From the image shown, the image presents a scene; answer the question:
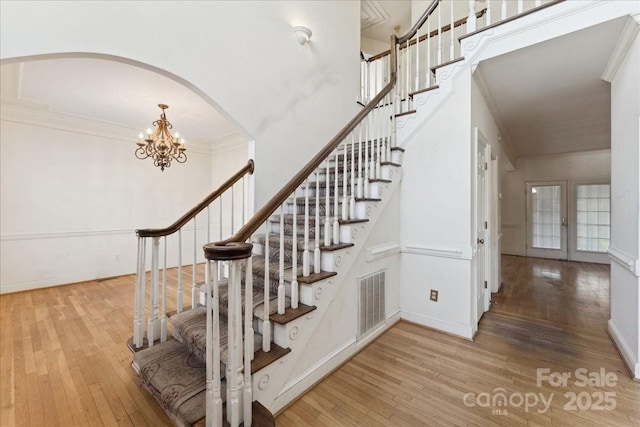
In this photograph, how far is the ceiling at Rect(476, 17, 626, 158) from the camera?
224cm

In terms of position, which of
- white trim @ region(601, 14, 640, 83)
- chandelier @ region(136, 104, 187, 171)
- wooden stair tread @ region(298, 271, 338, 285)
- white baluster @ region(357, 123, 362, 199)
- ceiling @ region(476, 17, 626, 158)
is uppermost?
ceiling @ region(476, 17, 626, 158)

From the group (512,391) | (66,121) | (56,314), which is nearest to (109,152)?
(66,121)

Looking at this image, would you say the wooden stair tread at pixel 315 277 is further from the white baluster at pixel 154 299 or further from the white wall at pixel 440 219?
the white wall at pixel 440 219

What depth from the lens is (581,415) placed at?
1636mm

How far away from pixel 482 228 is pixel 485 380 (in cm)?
180

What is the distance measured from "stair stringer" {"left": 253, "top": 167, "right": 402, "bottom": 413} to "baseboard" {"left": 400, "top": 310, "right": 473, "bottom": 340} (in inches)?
9.6

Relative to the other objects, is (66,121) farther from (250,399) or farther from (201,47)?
(250,399)

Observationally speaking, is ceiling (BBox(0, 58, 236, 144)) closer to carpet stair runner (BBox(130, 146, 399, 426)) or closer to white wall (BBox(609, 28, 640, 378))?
carpet stair runner (BBox(130, 146, 399, 426))

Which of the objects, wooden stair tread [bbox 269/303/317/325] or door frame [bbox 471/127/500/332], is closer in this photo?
wooden stair tread [bbox 269/303/317/325]

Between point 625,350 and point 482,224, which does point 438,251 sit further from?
point 625,350

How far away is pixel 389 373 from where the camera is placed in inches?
80.4

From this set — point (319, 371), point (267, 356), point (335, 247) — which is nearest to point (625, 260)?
point (335, 247)

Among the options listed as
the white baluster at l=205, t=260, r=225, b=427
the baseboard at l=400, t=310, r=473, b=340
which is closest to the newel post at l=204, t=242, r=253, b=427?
the white baluster at l=205, t=260, r=225, b=427

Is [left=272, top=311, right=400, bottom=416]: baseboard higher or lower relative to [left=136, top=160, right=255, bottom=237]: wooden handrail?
lower
